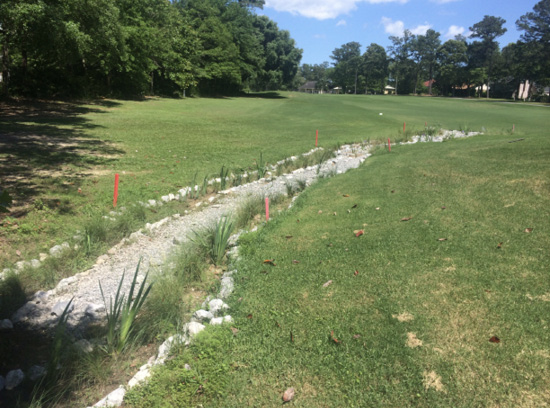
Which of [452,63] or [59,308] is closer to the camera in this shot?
[59,308]

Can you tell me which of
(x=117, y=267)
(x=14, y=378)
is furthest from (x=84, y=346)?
(x=117, y=267)

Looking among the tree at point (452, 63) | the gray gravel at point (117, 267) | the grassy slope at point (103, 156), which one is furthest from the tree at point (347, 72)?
the gray gravel at point (117, 267)

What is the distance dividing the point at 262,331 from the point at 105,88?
3738 centimetres

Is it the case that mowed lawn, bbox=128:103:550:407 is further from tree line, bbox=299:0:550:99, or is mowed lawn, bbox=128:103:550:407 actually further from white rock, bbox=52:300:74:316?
tree line, bbox=299:0:550:99

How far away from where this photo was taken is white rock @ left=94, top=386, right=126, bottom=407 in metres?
3.06

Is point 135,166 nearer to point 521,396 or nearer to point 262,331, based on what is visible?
point 262,331

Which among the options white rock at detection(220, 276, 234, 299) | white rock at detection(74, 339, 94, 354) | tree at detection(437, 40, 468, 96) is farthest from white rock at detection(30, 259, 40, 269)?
tree at detection(437, 40, 468, 96)

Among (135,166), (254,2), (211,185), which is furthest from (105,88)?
(254,2)

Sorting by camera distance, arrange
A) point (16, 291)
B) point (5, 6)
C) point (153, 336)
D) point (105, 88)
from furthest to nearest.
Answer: point (105, 88), point (5, 6), point (16, 291), point (153, 336)

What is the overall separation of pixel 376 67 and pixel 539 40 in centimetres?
5234

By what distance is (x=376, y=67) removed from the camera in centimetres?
11581

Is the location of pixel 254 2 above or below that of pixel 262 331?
above

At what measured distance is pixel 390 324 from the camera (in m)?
3.60

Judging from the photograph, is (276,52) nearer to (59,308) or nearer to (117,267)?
(117,267)
